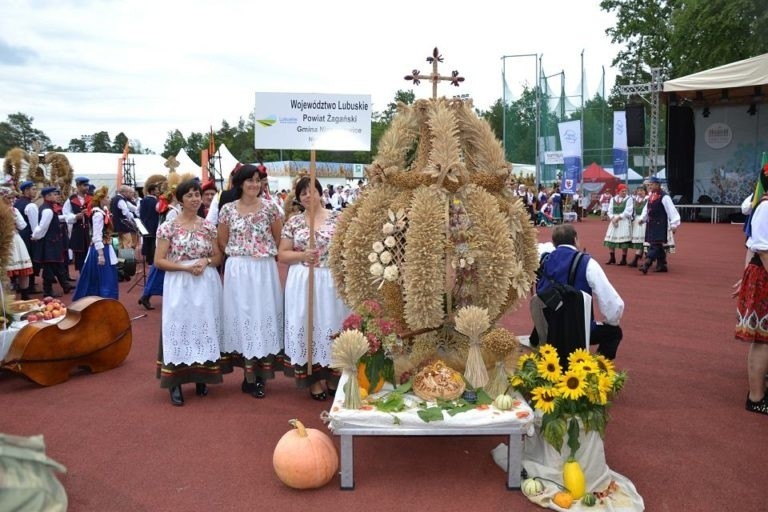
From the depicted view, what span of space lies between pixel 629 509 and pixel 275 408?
281 cm

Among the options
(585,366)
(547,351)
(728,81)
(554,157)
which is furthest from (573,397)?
(554,157)

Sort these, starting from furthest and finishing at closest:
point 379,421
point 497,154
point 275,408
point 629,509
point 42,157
Answer: 1. point 42,157
2. point 275,408
3. point 497,154
4. point 379,421
5. point 629,509

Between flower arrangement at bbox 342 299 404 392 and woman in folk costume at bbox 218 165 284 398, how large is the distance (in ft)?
4.37

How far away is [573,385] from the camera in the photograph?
350 centimetres

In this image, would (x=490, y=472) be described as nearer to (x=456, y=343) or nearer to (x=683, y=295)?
(x=456, y=343)

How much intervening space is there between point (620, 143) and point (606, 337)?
2264 centimetres

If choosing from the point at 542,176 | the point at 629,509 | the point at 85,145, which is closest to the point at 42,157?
the point at 629,509

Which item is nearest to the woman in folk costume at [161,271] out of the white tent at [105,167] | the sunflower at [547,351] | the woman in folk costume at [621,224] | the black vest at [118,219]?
the black vest at [118,219]

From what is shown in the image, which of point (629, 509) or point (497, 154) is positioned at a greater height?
point (497, 154)

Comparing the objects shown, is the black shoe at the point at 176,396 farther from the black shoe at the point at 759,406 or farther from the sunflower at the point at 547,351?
the black shoe at the point at 759,406

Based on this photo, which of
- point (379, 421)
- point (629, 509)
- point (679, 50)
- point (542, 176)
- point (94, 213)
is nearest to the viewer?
point (629, 509)

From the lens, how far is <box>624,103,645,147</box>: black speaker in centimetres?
2223

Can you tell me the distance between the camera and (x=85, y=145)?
7631cm

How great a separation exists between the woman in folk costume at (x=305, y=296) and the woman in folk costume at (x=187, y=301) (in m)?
0.65
